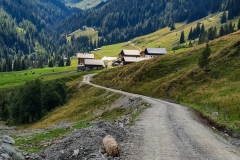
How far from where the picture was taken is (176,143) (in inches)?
955

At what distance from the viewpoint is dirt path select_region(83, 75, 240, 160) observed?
20734 millimetres

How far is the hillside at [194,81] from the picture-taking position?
47.8 metres

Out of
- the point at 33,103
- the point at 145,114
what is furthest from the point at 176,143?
the point at 33,103

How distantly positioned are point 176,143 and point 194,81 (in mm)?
46429

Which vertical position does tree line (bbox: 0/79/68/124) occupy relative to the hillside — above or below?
below

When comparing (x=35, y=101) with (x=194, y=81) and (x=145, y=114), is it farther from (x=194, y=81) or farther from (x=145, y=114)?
(x=145, y=114)

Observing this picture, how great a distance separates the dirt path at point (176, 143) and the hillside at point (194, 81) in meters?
6.49

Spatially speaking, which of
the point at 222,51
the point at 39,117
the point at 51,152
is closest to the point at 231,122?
the point at 51,152

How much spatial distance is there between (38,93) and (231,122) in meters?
63.4

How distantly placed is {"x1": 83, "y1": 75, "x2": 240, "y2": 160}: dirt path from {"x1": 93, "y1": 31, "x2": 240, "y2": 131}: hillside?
6487 millimetres

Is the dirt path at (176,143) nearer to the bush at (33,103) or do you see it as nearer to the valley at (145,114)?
the valley at (145,114)

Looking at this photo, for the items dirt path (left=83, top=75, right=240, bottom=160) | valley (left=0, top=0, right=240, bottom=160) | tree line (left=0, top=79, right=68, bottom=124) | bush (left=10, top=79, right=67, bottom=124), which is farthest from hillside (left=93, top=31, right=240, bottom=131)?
bush (left=10, top=79, right=67, bottom=124)

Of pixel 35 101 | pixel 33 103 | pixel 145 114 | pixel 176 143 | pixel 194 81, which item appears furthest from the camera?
pixel 35 101

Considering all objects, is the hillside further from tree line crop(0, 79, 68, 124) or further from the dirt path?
tree line crop(0, 79, 68, 124)
